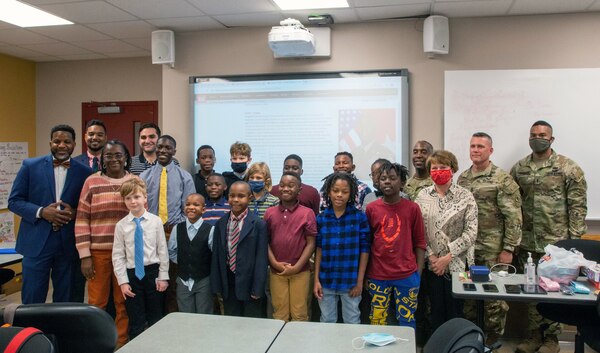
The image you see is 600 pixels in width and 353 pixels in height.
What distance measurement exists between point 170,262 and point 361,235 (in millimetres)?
1431

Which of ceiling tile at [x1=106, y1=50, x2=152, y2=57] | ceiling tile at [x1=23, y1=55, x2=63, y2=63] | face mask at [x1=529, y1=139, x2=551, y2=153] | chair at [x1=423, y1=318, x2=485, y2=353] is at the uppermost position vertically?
ceiling tile at [x1=106, y1=50, x2=152, y2=57]

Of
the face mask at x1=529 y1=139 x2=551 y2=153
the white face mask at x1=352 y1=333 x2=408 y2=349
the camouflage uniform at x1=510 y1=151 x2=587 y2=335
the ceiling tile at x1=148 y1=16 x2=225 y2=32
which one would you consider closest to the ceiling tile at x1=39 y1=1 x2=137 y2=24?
the ceiling tile at x1=148 y1=16 x2=225 y2=32

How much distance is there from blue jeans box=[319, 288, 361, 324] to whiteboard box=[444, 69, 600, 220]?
6.23 feet

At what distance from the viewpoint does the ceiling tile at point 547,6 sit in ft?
12.3

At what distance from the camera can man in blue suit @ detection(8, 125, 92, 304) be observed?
3.11 m

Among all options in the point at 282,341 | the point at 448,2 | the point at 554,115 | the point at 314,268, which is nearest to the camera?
the point at 282,341

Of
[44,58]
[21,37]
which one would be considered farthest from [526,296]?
[44,58]

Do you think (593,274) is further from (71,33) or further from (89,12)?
(71,33)

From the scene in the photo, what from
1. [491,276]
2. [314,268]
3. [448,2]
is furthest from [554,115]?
[314,268]

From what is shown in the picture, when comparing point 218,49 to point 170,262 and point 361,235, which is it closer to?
point 170,262

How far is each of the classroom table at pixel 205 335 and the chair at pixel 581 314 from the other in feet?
5.59

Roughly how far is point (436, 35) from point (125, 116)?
3985 millimetres

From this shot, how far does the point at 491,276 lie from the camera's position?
2826 millimetres

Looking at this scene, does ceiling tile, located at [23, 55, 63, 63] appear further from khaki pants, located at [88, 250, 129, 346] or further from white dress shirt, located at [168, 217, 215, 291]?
white dress shirt, located at [168, 217, 215, 291]
